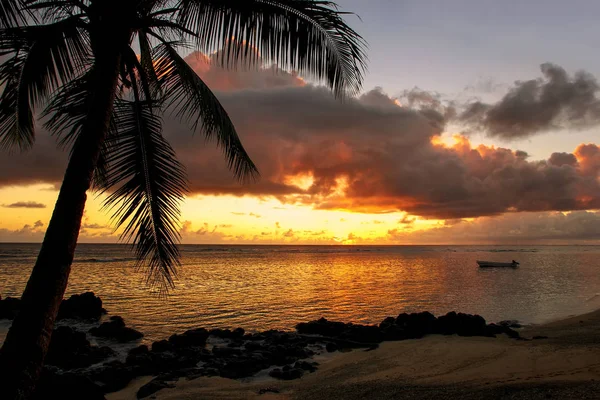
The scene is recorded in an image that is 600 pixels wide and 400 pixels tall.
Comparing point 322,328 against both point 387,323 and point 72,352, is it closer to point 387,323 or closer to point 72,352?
point 387,323

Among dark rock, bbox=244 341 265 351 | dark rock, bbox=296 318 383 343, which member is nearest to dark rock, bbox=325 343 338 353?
dark rock, bbox=296 318 383 343

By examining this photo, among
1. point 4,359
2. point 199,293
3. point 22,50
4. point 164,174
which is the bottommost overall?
point 199,293

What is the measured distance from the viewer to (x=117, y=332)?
15477 mm

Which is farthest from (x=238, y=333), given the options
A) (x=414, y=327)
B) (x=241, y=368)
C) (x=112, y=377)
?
(x=414, y=327)

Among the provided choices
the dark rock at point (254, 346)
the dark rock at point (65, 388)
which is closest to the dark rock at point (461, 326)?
the dark rock at point (254, 346)

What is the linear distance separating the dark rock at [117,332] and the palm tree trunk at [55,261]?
12.7 meters

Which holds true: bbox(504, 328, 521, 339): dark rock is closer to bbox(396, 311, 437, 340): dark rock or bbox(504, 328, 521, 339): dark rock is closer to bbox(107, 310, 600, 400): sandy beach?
bbox(107, 310, 600, 400): sandy beach

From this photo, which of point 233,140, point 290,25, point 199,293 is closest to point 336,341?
point 233,140

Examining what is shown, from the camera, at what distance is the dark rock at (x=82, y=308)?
65.3 ft

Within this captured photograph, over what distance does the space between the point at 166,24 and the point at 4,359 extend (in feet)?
13.5

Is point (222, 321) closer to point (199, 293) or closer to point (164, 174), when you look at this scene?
point (199, 293)

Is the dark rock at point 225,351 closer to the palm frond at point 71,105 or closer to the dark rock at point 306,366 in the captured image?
the dark rock at point 306,366

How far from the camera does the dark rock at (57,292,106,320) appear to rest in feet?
65.3

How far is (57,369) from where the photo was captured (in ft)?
37.2
